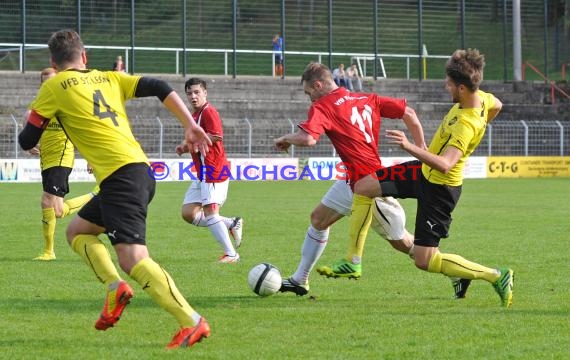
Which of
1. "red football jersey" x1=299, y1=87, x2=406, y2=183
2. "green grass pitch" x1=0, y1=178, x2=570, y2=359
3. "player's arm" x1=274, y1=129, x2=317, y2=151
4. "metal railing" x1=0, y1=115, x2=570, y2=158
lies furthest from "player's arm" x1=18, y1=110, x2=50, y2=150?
"metal railing" x1=0, y1=115, x2=570, y2=158

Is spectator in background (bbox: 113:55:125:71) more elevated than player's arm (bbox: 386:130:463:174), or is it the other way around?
spectator in background (bbox: 113:55:125:71)

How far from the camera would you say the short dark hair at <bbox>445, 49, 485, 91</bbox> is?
7.76 m

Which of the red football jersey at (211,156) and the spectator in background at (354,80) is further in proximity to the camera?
the spectator in background at (354,80)

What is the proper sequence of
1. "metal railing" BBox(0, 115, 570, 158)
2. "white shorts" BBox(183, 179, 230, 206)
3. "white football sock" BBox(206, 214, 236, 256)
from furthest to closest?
"metal railing" BBox(0, 115, 570, 158)
"white shorts" BBox(183, 179, 230, 206)
"white football sock" BBox(206, 214, 236, 256)

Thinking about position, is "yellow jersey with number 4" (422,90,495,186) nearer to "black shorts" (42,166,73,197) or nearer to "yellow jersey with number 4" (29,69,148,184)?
"yellow jersey with number 4" (29,69,148,184)

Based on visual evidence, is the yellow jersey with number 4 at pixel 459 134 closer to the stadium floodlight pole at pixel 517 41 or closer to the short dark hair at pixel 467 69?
the short dark hair at pixel 467 69

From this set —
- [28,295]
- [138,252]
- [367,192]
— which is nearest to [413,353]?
[138,252]

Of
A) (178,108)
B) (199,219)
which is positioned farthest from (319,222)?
(199,219)

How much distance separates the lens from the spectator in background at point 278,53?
39438mm

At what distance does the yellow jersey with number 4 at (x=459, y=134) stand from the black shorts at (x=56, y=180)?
5134 millimetres

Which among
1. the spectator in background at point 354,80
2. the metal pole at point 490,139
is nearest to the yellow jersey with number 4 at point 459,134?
the metal pole at point 490,139

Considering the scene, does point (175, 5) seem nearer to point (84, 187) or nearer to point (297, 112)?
point (297, 112)

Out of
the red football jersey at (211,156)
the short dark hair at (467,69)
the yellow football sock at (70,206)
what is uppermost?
the short dark hair at (467,69)

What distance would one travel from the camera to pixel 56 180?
11797 mm
